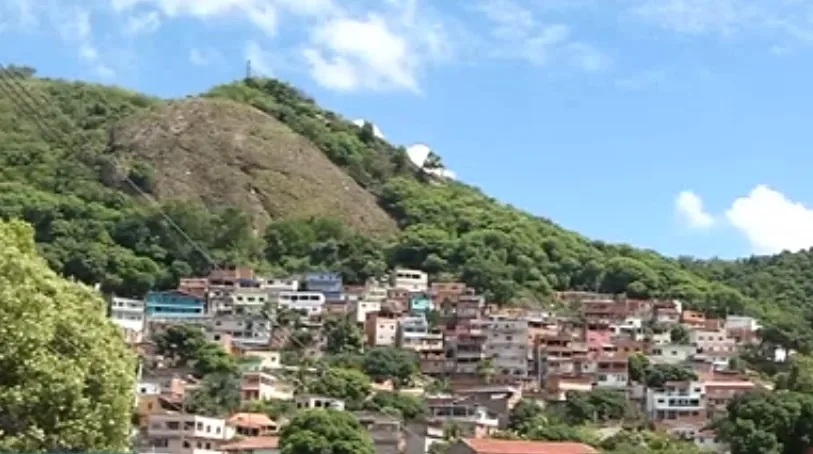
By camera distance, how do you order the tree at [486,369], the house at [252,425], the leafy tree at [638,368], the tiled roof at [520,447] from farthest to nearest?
the tree at [486,369], the leafy tree at [638,368], the house at [252,425], the tiled roof at [520,447]

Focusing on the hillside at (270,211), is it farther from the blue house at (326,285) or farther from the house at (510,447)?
the house at (510,447)

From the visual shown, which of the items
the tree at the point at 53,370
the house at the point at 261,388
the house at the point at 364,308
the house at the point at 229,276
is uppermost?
the house at the point at 229,276

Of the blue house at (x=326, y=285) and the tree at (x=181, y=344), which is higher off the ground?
the blue house at (x=326, y=285)

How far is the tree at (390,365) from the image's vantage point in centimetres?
6259

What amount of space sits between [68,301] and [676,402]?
4750 cm

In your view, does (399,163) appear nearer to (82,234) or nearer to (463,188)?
(463,188)

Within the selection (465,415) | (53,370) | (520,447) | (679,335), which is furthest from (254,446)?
(679,335)

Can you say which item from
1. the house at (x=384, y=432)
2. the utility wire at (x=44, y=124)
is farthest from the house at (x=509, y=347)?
the house at (x=384, y=432)

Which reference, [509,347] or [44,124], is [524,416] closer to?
[509,347]

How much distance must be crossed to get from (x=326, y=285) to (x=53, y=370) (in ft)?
215

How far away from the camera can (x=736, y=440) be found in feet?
160

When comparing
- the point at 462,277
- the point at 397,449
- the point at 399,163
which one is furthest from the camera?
the point at 399,163

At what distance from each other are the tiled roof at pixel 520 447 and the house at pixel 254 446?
610 centimetres

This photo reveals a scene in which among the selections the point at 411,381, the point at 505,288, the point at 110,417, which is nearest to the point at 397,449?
the point at 411,381
